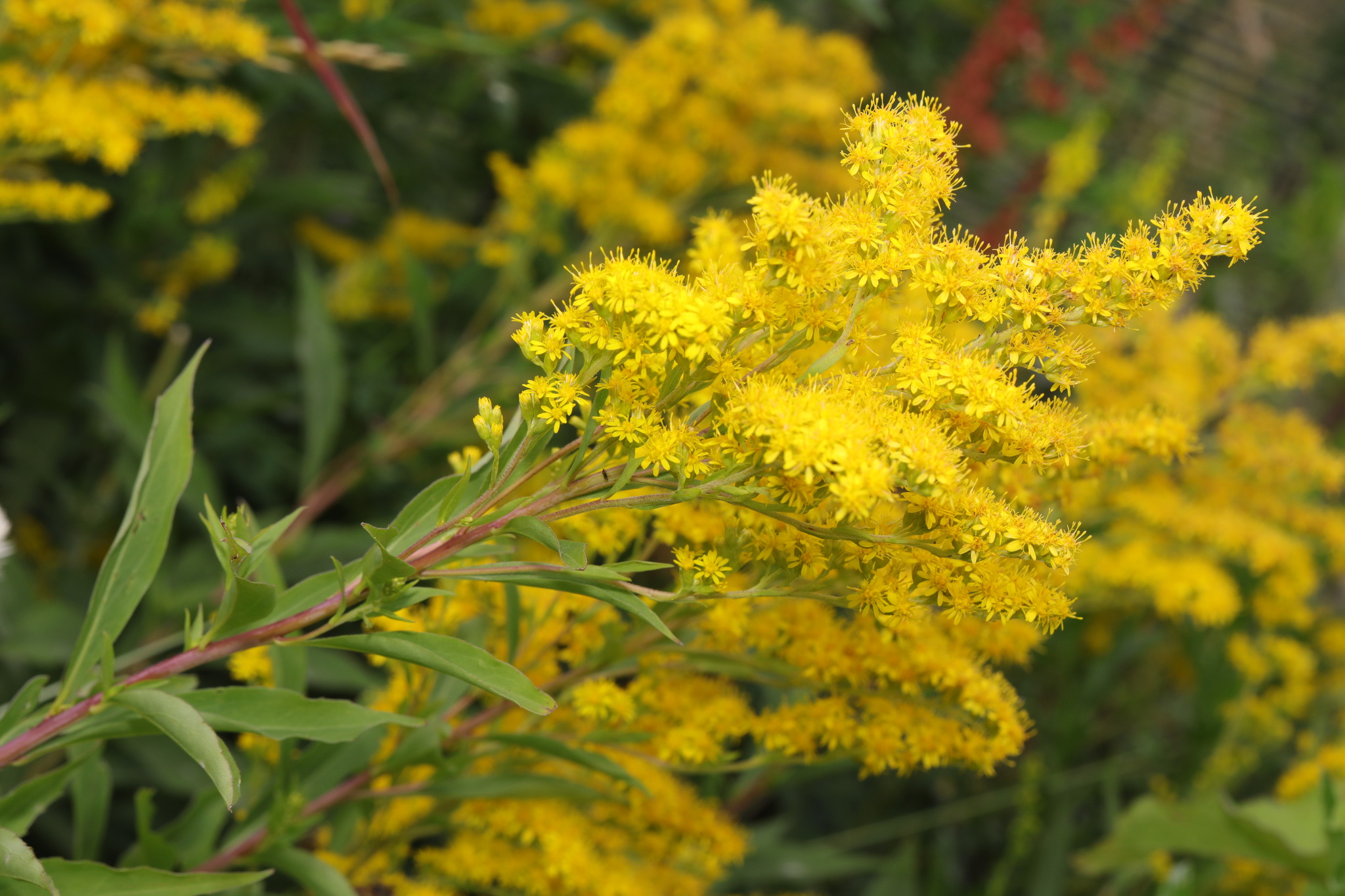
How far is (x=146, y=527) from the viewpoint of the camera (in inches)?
34.6

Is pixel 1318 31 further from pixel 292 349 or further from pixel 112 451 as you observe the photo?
pixel 112 451

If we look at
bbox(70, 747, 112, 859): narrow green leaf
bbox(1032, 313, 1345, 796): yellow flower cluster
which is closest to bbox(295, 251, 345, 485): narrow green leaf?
bbox(70, 747, 112, 859): narrow green leaf

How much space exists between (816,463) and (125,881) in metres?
0.61

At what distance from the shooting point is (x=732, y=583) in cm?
100

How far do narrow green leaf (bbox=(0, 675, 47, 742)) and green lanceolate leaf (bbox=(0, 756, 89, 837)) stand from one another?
4.3 inches

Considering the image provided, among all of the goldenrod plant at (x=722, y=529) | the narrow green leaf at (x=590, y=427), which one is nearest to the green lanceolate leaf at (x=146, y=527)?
the goldenrod plant at (x=722, y=529)

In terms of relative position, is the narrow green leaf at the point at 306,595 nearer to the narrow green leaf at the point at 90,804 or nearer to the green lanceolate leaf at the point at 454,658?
the green lanceolate leaf at the point at 454,658

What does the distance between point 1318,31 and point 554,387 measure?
150 inches

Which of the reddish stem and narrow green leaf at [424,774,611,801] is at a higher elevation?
narrow green leaf at [424,774,611,801]

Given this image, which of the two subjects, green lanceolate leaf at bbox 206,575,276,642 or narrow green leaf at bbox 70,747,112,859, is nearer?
green lanceolate leaf at bbox 206,575,276,642

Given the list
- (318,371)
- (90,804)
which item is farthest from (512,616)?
(318,371)

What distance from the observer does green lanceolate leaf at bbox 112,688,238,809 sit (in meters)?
Answer: 0.67

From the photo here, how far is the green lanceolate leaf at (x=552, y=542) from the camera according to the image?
0.71 meters

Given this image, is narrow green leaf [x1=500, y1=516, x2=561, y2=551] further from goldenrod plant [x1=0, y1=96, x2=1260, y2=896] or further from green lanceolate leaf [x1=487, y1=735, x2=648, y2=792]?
green lanceolate leaf [x1=487, y1=735, x2=648, y2=792]
